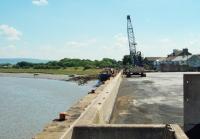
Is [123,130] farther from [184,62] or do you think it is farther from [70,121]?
[184,62]

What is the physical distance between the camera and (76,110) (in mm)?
14008

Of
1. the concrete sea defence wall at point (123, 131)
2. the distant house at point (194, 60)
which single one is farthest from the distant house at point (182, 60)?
the concrete sea defence wall at point (123, 131)

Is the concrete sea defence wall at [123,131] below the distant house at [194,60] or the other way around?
below

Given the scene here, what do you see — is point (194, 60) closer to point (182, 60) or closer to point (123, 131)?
point (182, 60)

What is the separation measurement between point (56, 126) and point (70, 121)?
916 mm

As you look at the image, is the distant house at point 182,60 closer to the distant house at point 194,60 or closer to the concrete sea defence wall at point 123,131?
the distant house at point 194,60

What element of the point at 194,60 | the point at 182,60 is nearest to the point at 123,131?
the point at 194,60

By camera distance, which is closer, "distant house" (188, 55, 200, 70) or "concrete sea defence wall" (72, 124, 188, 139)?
"concrete sea defence wall" (72, 124, 188, 139)

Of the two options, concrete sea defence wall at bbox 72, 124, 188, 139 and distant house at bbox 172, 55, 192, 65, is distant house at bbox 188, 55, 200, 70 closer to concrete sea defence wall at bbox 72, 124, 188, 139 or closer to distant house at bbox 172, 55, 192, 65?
distant house at bbox 172, 55, 192, 65

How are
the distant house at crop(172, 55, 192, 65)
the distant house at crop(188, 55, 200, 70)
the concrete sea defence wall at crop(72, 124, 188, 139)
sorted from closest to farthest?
the concrete sea defence wall at crop(72, 124, 188, 139), the distant house at crop(188, 55, 200, 70), the distant house at crop(172, 55, 192, 65)

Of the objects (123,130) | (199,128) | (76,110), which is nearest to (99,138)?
(123,130)

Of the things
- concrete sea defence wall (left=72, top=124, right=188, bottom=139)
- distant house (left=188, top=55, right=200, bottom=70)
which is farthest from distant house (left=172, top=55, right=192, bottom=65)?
concrete sea defence wall (left=72, top=124, right=188, bottom=139)

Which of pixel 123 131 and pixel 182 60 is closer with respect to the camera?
pixel 123 131

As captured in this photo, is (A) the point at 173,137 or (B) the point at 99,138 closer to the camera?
(A) the point at 173,137
